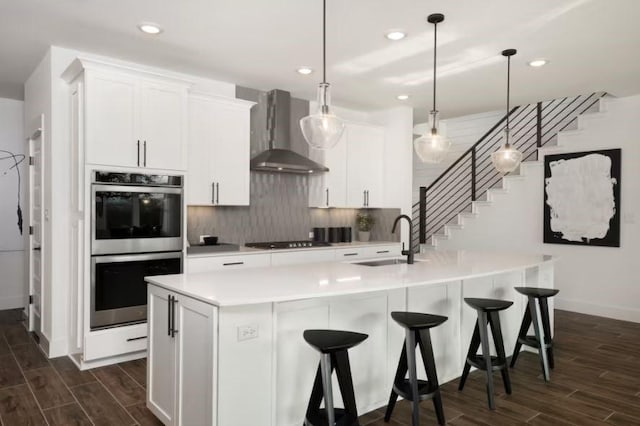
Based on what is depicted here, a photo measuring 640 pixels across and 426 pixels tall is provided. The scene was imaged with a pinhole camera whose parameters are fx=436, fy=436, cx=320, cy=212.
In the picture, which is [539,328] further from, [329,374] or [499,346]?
[329,374]

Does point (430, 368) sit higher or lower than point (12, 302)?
higher

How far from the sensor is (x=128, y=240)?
3748 mm

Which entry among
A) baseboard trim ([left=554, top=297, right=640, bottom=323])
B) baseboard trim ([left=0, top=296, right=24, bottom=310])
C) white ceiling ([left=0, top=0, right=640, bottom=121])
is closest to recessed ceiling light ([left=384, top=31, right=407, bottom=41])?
white ceiling ([left=0, top=0, right=640, bottom=121])

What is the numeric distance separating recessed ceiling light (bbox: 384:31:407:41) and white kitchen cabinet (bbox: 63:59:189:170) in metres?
1.90

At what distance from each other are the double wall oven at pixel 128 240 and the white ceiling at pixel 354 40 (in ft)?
3.97

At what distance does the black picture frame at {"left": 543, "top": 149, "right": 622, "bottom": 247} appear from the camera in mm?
5387

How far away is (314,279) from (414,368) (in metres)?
0.79

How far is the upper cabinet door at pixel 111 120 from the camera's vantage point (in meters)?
3.60

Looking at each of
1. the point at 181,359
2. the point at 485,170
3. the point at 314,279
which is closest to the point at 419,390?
the point at 314,279

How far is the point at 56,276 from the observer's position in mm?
3924

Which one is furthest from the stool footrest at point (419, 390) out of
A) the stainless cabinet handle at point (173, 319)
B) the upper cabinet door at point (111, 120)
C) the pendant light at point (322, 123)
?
the upper cabinet door at point (111, 120)

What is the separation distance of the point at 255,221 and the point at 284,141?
3.39ft

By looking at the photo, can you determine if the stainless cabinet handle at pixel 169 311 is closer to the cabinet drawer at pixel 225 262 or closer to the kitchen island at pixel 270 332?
the kitchen island at pixel 270 332

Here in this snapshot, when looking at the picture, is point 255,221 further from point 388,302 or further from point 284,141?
point 388,302
